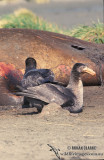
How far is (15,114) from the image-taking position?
543 centimetres

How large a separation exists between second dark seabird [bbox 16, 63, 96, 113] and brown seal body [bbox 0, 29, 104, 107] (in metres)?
1.54

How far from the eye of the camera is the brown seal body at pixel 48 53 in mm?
6969

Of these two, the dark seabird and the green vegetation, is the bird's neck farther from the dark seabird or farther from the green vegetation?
the green vegetation

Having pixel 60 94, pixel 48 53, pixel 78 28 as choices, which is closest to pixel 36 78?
pixel 60 94

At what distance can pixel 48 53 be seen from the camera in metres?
7.17

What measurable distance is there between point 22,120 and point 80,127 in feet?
2.34

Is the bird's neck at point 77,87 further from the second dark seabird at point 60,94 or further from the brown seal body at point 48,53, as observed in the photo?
the brown seal body at point 48,53

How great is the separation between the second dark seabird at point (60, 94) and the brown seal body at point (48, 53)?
1.54m

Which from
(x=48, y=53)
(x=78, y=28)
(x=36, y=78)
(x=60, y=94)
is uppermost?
(x=78, y=28)

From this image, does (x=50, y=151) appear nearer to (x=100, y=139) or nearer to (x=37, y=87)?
(x=100, y=139)

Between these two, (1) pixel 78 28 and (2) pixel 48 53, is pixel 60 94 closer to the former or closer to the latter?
(2) pixel 48 53

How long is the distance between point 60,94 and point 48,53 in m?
2.01

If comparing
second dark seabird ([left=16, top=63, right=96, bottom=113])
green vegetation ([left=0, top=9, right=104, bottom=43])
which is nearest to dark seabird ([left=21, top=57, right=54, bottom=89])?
second dark seabird ([left=16, top=63, right=96, bottom=113])

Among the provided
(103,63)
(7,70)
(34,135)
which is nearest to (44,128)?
(34,135)
